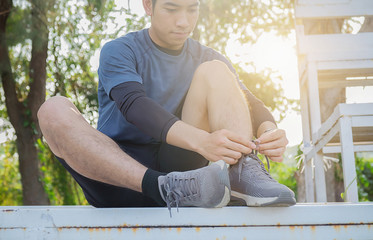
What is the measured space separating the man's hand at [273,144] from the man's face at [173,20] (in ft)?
1.84

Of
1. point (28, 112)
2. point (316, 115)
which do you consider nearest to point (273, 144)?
point (316, 115)

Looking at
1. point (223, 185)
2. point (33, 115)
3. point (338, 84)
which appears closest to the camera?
point (223, 185)

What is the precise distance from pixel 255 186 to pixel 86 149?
1.64 ft

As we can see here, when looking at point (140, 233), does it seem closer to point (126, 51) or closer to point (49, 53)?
point (126, 51)

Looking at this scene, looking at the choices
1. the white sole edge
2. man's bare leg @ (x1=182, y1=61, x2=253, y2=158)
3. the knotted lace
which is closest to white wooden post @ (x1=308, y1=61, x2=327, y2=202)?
man's bare leg @ (x1=182, y1=61, x2=253, y2=158)

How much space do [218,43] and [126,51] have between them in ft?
13.3

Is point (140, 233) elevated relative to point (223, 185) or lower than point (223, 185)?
lower

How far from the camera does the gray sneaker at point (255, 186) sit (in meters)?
1.18

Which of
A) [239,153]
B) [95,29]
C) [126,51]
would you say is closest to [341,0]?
[126,51]

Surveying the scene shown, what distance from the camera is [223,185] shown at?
1.16 m

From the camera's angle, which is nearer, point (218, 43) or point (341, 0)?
point (341, 0)

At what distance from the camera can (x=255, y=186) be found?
1.25 m

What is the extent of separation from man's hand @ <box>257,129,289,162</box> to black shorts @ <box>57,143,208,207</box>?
0.32m

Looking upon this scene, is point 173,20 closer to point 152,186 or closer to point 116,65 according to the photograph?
point 116,65
